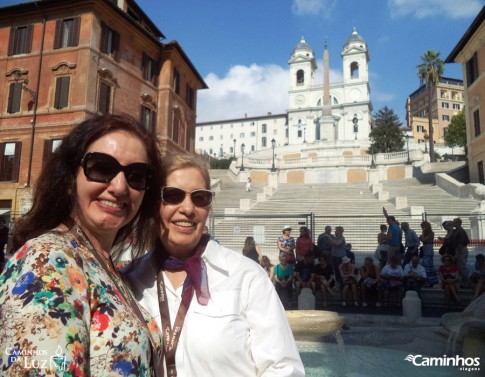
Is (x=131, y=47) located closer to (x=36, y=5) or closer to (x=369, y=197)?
(x=36, y=5)

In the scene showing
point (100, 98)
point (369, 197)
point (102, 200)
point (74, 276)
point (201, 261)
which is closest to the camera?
point (74, 276)

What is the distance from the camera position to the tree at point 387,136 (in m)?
57.2

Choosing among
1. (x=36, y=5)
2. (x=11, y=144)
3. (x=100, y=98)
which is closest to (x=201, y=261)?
(x=100, y=98)

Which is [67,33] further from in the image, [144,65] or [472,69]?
[472,69]

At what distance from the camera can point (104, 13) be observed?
21422 millimetres

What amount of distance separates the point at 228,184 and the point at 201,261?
101ft

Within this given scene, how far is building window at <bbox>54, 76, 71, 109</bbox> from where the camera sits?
2052 centimetres

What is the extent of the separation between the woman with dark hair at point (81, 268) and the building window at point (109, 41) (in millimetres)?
22078

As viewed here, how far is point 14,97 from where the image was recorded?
21.6m

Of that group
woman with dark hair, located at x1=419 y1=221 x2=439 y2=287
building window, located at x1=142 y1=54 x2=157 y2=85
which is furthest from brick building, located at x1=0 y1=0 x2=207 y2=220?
woman with dark hair, located at x1=419 y1=221 x2=439 y2=287

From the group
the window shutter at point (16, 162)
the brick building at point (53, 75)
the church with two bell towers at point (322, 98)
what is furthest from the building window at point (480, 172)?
the church with two bell towers at point (322, 98)

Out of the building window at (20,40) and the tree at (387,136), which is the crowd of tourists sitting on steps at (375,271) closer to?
the building window at (20,40)

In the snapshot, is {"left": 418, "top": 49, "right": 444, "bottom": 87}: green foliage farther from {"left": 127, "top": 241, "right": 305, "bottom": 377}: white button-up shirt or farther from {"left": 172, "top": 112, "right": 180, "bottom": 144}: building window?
{"left": 127, "top": 241, "right": 305, "bottom": 377}: white button-up shirt

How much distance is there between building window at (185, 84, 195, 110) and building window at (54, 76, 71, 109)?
1047 centimetres
